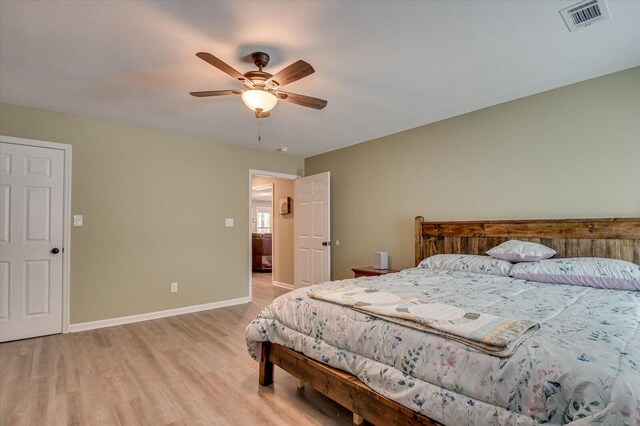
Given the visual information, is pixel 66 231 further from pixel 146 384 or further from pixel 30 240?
pixel 146 384

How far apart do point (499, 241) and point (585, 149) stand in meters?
1.09

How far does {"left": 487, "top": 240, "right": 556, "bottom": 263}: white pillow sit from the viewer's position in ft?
9.29

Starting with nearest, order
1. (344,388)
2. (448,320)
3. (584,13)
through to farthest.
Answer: (448,320) < (344,388) < (584,13)

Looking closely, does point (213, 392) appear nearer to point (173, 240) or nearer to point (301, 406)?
point (301, 406)

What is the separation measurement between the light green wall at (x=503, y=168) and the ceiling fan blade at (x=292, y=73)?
91.4 inches

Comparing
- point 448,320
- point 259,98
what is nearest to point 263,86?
point 259,98

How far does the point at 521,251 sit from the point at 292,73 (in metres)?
2.47

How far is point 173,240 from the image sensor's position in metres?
4.40

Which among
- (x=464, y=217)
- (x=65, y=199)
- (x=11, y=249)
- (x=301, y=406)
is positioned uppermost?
(x=65, y=199)

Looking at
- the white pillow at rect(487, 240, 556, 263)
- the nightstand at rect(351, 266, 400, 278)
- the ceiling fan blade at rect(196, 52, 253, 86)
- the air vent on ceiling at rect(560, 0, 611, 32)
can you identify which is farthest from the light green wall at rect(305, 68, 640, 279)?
the ceiling fan blade at rect(196, 52, 253, 86)

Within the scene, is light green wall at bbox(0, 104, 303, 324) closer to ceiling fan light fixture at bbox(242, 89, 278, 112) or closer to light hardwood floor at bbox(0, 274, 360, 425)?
light hardwood floor at bbox(0, 274, 360, 425)

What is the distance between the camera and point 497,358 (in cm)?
126

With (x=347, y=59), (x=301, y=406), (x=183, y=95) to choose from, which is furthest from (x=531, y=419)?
(x=183, y=95)

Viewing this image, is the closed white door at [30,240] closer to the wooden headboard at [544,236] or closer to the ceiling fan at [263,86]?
the ceiling fan at [263,86]
